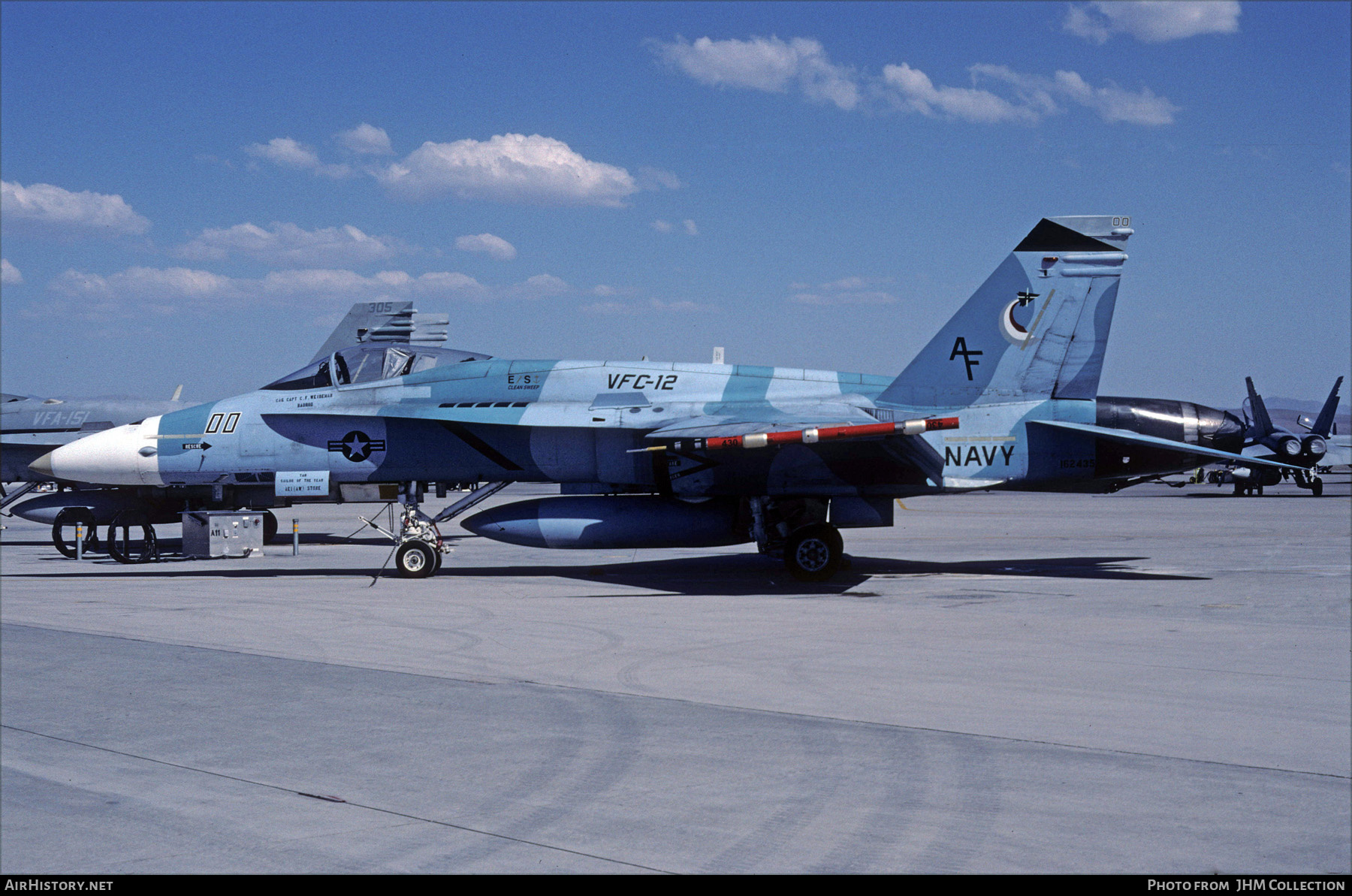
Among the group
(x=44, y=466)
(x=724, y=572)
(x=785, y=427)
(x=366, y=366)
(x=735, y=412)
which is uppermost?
(x=366, y=366)

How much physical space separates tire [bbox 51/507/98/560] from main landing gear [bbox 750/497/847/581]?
39.9 ft

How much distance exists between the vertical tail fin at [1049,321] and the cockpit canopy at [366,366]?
713 cm

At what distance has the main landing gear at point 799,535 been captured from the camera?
1495 cm

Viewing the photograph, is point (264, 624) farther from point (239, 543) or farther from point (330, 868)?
point (239, 543)

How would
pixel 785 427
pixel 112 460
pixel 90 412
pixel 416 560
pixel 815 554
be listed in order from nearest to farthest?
pixel 785 427 < pixel 815 554 < pixel 416 560 < pixel 112 460 < pixel 90 412

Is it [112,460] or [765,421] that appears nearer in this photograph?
[765,421]

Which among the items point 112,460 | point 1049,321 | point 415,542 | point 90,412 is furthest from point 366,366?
point 90,412

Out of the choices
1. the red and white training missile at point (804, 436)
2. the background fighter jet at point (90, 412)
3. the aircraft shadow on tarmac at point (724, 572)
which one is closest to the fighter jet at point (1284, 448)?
the aircraft shadow on tarmac at point (724, 572)

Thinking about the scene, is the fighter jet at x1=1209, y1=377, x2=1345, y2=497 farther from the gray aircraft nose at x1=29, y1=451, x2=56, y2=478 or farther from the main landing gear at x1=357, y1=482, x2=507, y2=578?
the gray aircraft nose at x1=29, y1=451, x2=56, y2=478

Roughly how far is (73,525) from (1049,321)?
17274 millimetres

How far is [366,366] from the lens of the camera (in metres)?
16.1

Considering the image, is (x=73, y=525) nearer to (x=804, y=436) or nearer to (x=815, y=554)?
(x=815, y=554)

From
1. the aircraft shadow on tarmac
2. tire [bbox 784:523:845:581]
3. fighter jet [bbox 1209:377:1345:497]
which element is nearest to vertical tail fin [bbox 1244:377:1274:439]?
fighter jet [bbox 1209:377:1345:497]

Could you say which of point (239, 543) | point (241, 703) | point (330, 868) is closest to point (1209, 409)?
point (241, 703)
